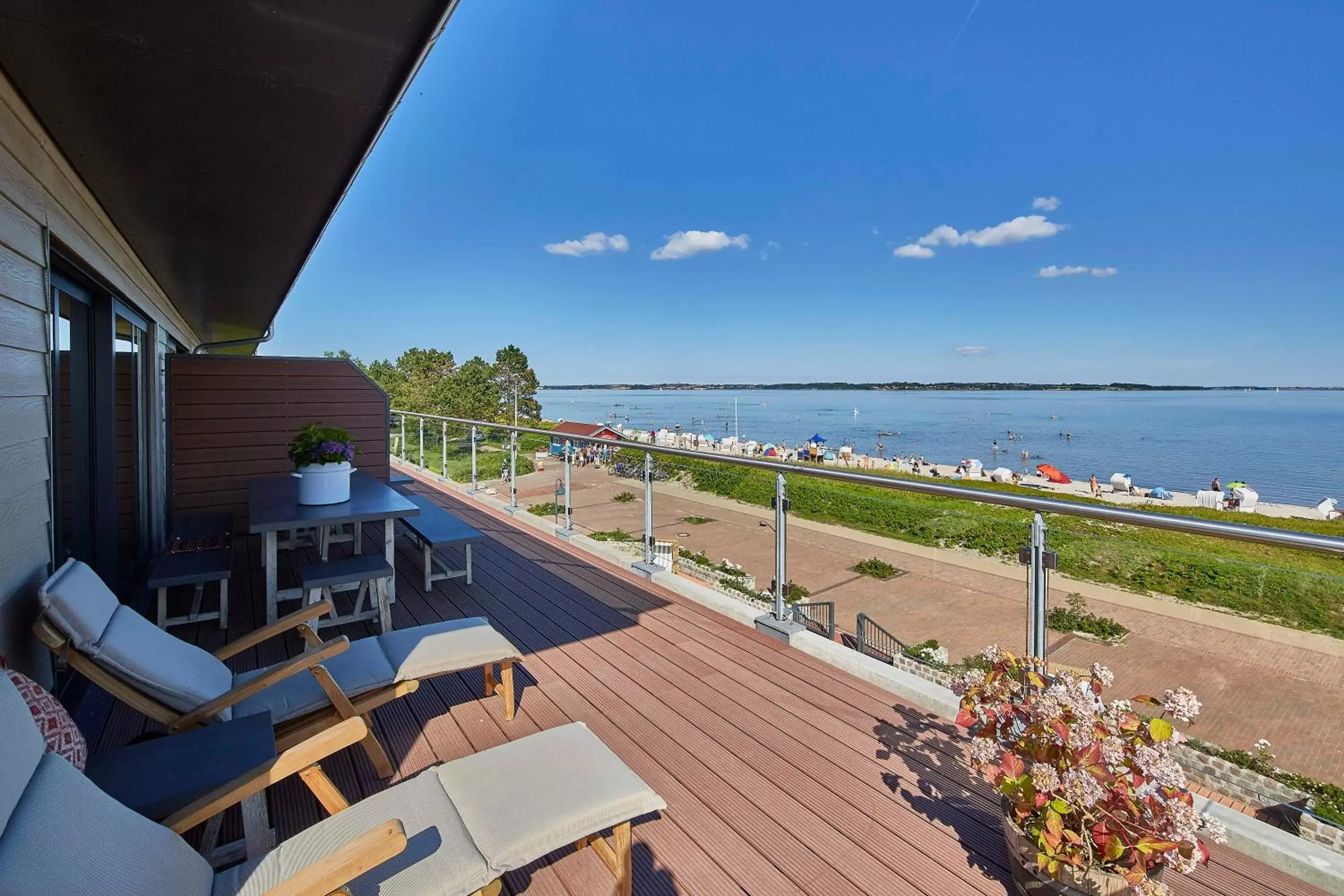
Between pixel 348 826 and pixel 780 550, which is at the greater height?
pixel 780 550

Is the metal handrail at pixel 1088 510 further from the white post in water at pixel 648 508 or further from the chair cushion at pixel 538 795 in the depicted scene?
the chair cushion at pixel 538 795

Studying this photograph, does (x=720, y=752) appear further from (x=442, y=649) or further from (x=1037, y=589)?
(x=1037, y=589)

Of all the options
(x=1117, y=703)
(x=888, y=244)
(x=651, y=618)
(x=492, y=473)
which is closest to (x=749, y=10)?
(x=492, y=473)

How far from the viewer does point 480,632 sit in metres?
2.70

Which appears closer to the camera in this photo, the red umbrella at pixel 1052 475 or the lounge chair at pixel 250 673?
the lounge chair at pixel 250 673

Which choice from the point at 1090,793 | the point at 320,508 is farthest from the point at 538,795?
the point at 320,508

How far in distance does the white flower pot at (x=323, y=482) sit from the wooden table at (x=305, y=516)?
0.13 ft

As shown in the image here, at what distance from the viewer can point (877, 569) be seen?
9.74 ft

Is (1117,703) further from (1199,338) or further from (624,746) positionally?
(1199,338)

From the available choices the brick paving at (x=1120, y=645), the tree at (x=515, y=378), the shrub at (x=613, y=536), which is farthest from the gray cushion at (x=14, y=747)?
the tree at (x=515, y=378)

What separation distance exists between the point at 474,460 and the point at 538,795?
6857 mm

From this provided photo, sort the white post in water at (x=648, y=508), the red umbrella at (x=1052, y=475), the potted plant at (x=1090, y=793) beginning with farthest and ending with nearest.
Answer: the red umbrella at (x=1052, y=475), the white post in water at (x=648, y=508), the potted plant at (x=1090, y=793)

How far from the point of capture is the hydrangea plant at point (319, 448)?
3.72 meters

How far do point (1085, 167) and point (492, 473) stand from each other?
66948 mm
